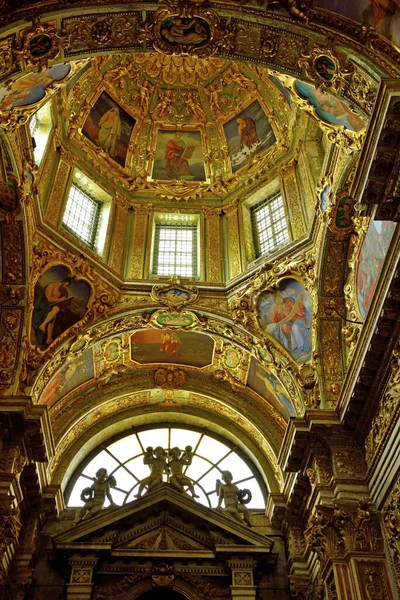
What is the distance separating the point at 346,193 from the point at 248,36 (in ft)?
13.6

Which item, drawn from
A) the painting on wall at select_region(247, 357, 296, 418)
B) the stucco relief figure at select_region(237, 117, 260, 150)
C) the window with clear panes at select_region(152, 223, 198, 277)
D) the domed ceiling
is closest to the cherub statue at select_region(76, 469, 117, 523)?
the painting on wall at select_region(247, 357, 296, 418)

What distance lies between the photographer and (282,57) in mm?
10523

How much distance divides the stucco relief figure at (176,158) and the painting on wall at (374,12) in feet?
28.4

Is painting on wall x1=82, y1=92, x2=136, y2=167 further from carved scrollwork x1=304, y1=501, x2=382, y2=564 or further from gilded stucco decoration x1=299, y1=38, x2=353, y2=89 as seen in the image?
carved scrollwork x1=304, y1=501, x2=382, y2=564

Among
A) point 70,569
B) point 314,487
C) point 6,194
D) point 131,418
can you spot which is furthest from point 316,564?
point 6,194

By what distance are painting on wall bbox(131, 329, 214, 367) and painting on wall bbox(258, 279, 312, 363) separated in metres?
2.06

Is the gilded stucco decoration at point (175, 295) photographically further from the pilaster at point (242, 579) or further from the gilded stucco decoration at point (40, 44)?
the gilded stucco decoration at point (40, 44)

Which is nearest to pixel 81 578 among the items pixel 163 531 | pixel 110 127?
pixel 163 531

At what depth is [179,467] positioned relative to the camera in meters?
16.6

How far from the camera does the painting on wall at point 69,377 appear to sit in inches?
618

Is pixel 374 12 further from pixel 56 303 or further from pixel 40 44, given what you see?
pixel 56 303

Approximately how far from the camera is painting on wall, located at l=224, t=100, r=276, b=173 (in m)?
17.2

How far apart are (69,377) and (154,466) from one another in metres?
3.19

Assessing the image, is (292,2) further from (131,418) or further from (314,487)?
(131,418)
